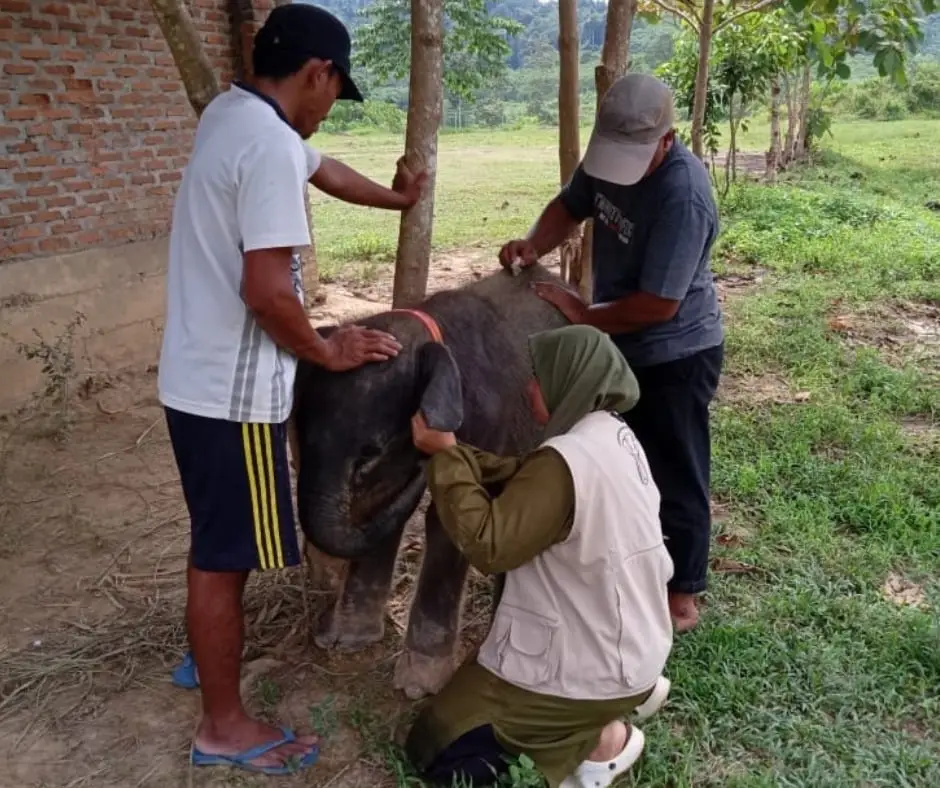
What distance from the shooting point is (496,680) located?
267 centimetres

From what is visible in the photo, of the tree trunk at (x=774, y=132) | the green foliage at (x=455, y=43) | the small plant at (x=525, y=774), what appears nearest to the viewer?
the small plant at (x=525, y=774)

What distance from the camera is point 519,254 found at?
375cm

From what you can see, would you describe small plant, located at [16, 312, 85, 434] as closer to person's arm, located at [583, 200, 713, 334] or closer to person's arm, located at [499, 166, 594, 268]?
person's arm, located at [499, 166, 594, 268]

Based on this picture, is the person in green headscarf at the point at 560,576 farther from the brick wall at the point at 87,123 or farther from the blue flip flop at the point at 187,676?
the brick wall at the point at 87,123

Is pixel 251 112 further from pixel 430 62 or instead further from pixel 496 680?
pixel 496 680

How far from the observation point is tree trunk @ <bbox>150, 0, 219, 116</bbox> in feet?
10.5

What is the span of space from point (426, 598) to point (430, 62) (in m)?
1.88

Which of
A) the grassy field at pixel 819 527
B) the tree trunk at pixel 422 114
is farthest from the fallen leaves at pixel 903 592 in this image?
the tree trunk at pixel 422 114

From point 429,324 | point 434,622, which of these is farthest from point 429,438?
point 434,622

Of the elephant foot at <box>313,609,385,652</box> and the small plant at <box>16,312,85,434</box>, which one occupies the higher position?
the small plant at <box>16,312,85,434</box>

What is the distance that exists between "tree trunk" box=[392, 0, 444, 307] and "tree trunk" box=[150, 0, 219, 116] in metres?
0.71

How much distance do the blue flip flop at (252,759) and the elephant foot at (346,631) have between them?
2.03ft

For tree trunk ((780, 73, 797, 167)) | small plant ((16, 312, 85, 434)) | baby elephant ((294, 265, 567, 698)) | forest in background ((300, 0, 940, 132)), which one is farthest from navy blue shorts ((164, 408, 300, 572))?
tree trunk ((780, 73, 797, 167))

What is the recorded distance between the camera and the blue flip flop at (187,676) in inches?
129
